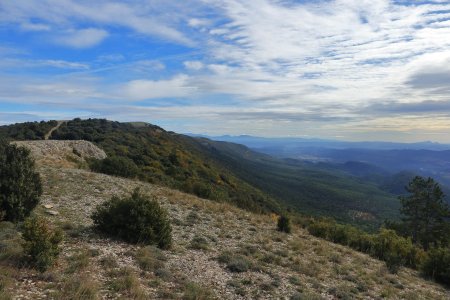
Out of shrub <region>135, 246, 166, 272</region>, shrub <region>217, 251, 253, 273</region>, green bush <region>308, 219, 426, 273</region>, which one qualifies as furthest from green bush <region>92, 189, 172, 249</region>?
green bush <region>308, 219, 426, 273</region>

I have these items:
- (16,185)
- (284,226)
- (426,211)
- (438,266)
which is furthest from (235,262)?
(426,211)

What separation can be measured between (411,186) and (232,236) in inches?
1300

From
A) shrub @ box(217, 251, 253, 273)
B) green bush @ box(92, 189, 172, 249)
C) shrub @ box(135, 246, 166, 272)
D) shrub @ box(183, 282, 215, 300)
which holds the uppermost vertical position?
green bush @ box(92, 189, 172, 249)

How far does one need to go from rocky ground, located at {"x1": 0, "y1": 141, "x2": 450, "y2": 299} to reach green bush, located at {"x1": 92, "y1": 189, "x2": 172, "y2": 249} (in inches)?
19.9

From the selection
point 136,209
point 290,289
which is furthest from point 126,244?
point 290,289

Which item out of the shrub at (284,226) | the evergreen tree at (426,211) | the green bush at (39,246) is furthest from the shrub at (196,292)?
the evergreen tree at (426,211)

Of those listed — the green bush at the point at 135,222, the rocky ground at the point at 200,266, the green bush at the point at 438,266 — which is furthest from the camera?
the green bush at the point at 438,266

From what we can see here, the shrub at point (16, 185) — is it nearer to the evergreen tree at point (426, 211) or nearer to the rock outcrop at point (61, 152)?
the rock outcrop at point (61, 152)

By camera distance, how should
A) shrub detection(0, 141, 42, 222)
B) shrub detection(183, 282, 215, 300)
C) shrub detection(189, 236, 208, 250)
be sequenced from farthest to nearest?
shrub detection(189, 236, 208, 250) → shrub detection(0, 141, 42, 222) → shrub detection(183, 282, 215, 300)

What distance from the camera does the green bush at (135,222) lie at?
11.6 m

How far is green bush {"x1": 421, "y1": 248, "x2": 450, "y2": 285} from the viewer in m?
16.0

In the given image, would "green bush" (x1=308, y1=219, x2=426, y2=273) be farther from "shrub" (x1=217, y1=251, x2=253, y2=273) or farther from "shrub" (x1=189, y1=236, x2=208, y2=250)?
"shrub" (x1=189, y1=236, x2=208, y2=250)

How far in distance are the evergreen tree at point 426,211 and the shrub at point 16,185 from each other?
120 ft

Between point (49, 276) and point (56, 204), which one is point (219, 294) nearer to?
point (49, 276)
